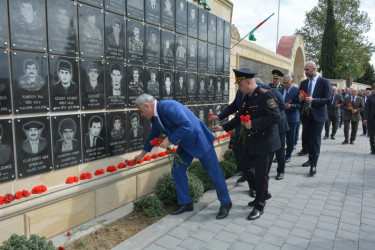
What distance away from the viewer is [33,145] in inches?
108

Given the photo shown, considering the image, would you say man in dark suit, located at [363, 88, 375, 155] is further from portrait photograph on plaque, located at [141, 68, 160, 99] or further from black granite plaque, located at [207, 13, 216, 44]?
portrait photograph on plaque, located at [141, 68, 160, 99]

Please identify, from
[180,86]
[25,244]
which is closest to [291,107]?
[180,86]

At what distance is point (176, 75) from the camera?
469cm

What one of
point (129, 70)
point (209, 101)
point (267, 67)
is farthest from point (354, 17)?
point (129, 70)

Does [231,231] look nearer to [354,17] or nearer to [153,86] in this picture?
[153,86]

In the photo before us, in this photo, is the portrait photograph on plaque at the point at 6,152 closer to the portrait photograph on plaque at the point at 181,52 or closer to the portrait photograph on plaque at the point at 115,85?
the portrait photograph on plaque at the point at 115,85

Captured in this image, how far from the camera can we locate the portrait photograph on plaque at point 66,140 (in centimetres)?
296

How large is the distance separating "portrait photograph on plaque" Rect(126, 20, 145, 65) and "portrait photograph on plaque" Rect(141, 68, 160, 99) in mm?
190

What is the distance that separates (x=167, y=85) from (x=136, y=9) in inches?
47.2

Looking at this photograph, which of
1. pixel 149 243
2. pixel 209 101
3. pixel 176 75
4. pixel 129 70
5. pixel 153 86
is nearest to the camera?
pixel 149 243

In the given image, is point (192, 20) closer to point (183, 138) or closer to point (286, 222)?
point (183, 138)

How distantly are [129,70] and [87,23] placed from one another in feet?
2.58

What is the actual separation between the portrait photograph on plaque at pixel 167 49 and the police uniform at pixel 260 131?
147 cm

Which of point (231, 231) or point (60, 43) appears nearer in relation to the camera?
point (60, 43)
